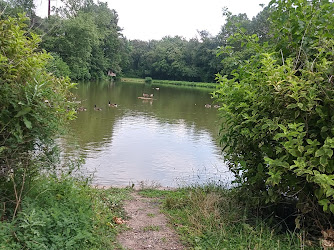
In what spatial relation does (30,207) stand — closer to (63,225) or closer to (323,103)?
(63,225)

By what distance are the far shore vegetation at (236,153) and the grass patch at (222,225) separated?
0.02 meters

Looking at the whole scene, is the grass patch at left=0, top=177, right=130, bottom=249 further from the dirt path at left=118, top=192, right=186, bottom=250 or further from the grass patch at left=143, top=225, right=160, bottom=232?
the grass patch at left=143, top=225, right=160, bottom=232

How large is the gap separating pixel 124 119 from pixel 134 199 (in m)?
12.2

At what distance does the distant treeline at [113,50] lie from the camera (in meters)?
39.3

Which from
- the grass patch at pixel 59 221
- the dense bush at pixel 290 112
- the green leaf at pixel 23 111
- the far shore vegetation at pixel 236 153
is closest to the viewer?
the grass patch at pixel 59 221

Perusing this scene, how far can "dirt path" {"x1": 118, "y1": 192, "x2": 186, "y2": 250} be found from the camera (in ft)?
11.7

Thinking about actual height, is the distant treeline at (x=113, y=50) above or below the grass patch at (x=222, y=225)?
above

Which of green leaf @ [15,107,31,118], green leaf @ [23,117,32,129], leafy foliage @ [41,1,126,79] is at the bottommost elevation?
green leaf @ [23,117,32,129]

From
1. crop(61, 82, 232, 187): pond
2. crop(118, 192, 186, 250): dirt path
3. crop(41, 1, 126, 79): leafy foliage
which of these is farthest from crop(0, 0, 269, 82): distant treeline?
crop(118, 192, 186, 250): dirt path

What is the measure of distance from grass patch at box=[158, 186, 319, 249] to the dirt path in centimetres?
14

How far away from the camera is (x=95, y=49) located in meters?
53.9

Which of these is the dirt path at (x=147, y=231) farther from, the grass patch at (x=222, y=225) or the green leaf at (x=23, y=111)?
the green leaf at (x=23, y=111)

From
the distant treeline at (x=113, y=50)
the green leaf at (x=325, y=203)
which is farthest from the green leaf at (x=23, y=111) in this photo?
the distant treeline at (x=113, y=50)

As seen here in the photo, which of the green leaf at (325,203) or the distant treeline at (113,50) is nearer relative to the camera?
the green leaf at (325,203)
